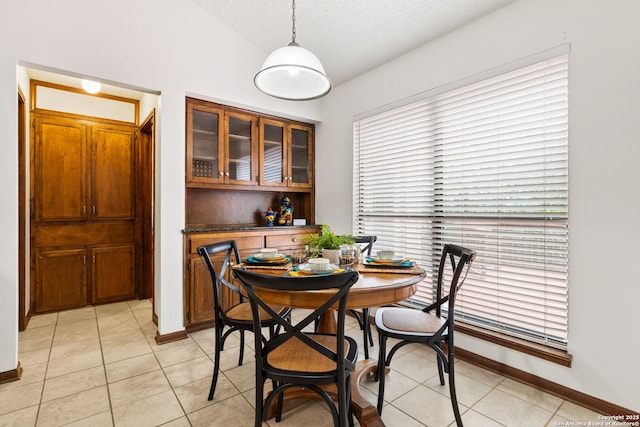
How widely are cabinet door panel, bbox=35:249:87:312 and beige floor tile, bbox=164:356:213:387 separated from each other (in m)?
2.17

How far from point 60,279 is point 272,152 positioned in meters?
2.85

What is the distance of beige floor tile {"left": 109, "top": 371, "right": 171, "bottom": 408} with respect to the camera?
6.64ft

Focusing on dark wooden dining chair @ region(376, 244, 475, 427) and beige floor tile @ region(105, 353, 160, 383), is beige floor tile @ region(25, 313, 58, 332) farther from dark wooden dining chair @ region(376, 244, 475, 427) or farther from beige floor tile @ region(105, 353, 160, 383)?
dark wooden dining chair @ region(376, 244, 475, 427)

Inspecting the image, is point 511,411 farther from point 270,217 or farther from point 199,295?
point 270,217

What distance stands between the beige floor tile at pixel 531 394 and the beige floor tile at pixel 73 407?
2592mm

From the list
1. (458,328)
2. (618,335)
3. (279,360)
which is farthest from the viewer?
(458,328)

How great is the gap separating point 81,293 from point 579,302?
4.84 m

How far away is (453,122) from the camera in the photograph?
2688 millimetres

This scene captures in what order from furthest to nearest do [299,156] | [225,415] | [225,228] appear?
[299,156], [225,228], [225,415]

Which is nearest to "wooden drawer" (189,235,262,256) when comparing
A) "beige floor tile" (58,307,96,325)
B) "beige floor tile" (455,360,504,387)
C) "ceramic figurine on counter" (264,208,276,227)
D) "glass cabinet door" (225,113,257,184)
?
"ceramic figurine on counter" (264,208,276,227)

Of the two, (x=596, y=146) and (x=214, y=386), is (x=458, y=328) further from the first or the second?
(x=214, y=386)


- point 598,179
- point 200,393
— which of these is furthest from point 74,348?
point 598,179

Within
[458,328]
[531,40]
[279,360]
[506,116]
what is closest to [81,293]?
[279,360]

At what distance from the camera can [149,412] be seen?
1886 mm
